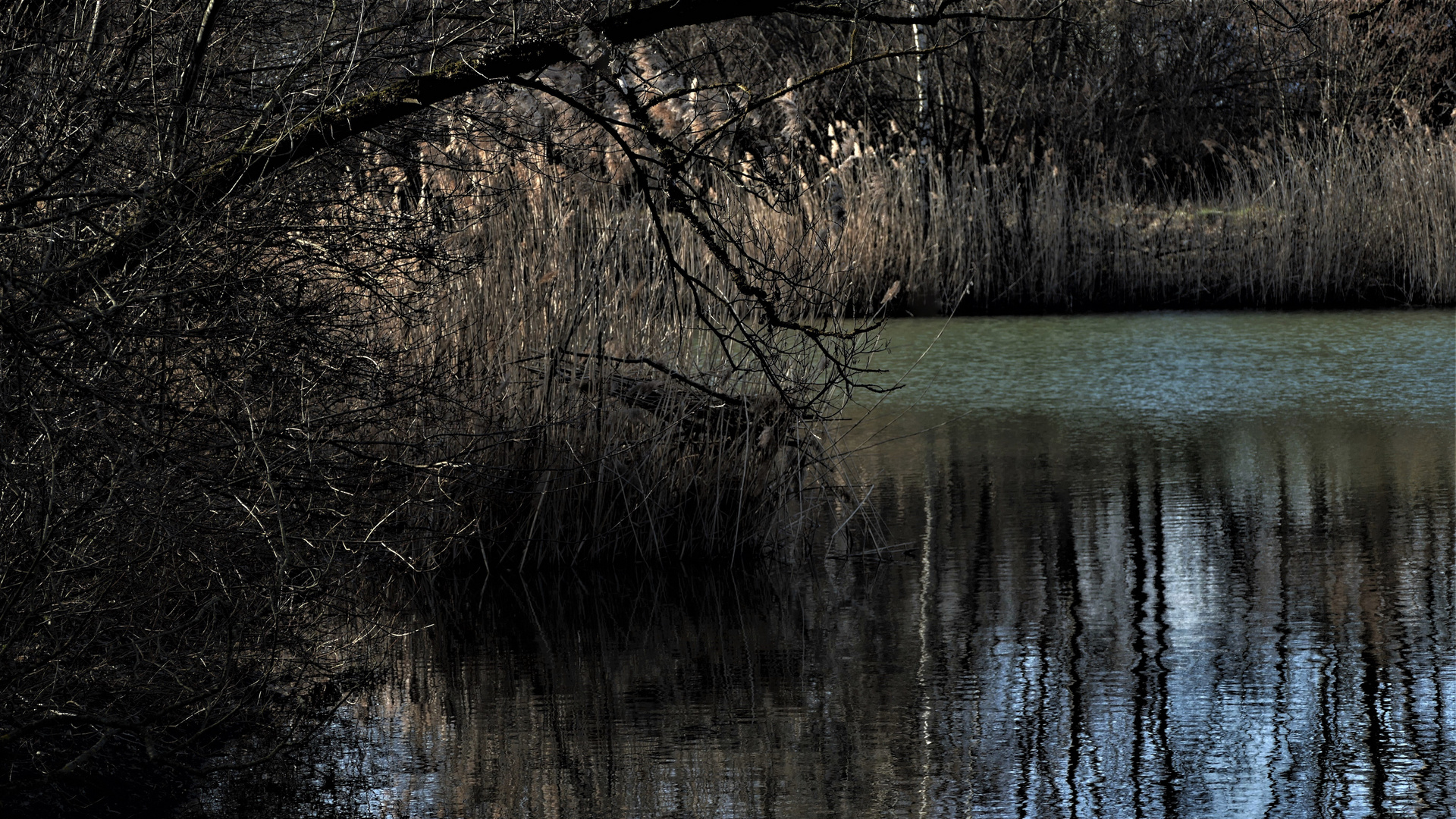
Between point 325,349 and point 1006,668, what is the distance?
178cm

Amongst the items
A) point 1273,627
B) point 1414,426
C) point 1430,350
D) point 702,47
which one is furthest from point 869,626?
point 702,47

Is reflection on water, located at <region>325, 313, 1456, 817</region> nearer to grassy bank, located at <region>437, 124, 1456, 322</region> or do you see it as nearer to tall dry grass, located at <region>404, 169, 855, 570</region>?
tall dry grass, located at <region>404, 169, 855, 570</region>

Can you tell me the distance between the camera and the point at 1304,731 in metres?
3.58

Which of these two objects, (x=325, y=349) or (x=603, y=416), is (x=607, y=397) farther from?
(x=325, y=349)

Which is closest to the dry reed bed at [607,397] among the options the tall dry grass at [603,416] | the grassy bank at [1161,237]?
the tall dry grass at [603,416]

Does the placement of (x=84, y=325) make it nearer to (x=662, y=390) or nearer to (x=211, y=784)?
(x=211, y=784)

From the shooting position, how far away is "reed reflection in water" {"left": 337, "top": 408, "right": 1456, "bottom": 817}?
3.31 m

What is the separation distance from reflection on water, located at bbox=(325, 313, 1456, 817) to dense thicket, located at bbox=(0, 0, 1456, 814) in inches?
13.2

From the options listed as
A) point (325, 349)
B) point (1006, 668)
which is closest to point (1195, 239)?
point (1006, 668)

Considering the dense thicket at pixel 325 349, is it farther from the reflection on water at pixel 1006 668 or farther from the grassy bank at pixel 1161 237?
the grassy bank at pixel 1161 237

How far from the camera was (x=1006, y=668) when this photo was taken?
419 cm

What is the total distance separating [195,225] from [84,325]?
13.4 inches

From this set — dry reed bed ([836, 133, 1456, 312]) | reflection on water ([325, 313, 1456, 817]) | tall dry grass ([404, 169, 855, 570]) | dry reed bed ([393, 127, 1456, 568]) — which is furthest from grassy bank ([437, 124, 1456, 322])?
tall dry grass ([404, 169, 855, 570])

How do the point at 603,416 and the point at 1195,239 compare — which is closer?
the point at 603,416
